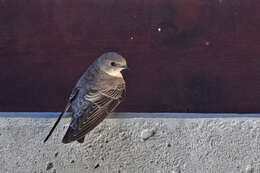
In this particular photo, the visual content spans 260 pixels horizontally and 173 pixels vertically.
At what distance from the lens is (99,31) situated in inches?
Result: 125

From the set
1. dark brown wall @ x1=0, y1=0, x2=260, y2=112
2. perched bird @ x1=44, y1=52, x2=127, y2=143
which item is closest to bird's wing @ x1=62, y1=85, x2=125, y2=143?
perched bird @ x1=44, y1=52, x2=127, y2=143

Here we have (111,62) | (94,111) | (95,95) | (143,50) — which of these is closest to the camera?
(94,111)

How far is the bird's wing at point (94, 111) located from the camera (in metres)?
2.53

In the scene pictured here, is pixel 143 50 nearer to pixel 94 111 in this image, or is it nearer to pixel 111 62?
pixel 111 62

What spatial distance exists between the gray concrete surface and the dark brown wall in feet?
1.17

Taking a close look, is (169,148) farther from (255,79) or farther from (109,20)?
(109,20)

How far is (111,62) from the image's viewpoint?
9.66ft

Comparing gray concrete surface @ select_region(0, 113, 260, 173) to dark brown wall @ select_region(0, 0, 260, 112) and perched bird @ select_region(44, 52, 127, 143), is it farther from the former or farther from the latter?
dark brown wall @ select_region(0, 0, 260, 112)

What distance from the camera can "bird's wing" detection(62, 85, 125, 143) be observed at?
8.30 feet

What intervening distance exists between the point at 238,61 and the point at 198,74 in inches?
9.5

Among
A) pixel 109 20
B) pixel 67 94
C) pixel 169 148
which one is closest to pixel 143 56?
pixel 109 20

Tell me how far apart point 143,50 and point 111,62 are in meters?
0.27

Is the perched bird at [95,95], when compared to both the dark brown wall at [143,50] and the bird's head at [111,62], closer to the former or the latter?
the bird's head at [111,62]

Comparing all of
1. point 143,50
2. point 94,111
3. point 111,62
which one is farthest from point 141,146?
point 143,50
